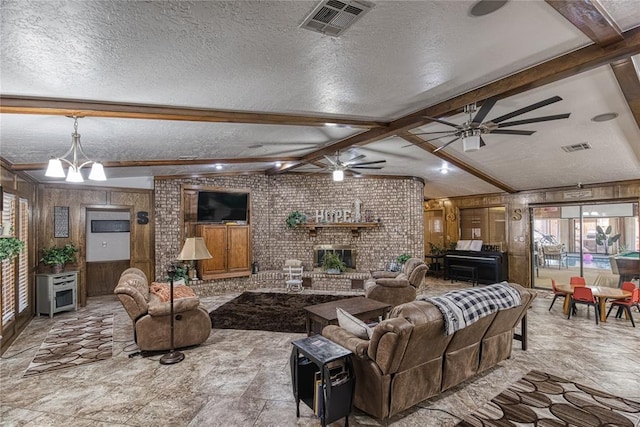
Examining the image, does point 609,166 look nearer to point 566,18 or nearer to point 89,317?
point 566,18

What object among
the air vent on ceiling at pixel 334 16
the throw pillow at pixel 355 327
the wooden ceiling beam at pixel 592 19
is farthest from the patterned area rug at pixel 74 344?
the wooden ceiling beam at pixel 592 19

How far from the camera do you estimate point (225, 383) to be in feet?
10.8

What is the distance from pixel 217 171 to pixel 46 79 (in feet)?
16.8

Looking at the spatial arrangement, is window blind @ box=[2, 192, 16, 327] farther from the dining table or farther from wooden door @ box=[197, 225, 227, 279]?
the dining table

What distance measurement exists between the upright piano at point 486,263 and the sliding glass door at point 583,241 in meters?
0.72

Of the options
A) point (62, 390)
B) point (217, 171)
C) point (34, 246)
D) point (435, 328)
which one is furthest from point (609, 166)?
point (34, 246)

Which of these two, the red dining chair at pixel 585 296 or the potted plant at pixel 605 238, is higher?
the potted plant at pixel 605 238

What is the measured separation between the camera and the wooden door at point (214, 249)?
726 centimetres

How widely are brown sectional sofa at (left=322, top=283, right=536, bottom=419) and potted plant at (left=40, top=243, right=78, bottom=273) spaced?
18.6ft

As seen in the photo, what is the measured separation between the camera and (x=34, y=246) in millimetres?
5711

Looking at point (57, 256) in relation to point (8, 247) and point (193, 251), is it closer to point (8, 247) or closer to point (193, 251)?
point (8, 247)

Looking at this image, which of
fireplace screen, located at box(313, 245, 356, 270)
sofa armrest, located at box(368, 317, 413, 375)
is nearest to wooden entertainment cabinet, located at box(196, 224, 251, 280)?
fireplace screen, located at box(313, 245, 356, 270)

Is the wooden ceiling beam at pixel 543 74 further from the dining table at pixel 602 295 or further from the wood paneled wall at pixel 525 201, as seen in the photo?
the wood paneled wall at pixel 525 201

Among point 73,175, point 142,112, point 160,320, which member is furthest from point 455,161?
point 73,175
